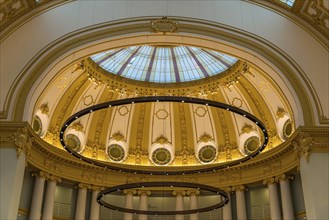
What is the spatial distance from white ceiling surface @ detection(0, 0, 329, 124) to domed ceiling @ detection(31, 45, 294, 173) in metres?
4.26

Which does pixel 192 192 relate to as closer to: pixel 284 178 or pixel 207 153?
pixel 207 153

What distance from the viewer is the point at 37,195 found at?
23.9 meters

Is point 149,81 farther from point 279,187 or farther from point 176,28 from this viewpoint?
point 279,187

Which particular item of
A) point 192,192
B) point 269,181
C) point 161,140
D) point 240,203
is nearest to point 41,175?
point 161,140

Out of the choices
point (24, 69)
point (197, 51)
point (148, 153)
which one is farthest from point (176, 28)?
point (148, 153)

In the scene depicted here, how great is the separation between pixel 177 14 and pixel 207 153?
35.6ft

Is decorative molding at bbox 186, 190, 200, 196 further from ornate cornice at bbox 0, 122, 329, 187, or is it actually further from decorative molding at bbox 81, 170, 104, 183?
decorative molding at bbox 81, 170, 104, 183

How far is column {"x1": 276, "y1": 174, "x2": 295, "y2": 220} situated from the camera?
23314mm

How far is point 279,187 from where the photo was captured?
25.0m

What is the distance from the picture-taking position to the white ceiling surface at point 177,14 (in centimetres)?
2048

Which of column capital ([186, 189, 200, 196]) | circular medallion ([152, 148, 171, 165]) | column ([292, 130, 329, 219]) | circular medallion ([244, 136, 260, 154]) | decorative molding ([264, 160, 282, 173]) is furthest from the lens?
circular medallion ([152, 148, 171, 165])

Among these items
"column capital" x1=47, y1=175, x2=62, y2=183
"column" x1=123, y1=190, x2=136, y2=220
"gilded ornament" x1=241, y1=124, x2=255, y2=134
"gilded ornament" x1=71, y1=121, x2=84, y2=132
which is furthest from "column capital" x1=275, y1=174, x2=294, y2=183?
"column capital" x1=47, y1=175, x2=62, y2=183

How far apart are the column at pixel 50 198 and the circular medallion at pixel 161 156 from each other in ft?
22.1

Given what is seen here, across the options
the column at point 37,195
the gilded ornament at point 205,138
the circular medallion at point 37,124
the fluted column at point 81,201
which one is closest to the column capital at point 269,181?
the gilded ornament at point 205,138
